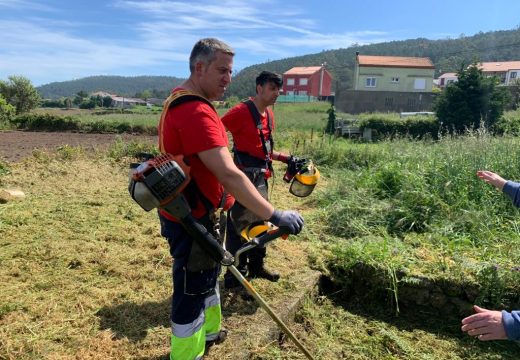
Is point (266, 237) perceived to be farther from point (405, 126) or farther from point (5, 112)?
point (5, 112)

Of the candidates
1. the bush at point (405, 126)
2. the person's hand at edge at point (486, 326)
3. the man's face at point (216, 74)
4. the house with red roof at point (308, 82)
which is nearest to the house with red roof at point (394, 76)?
the house with red roof at point (308, 82)

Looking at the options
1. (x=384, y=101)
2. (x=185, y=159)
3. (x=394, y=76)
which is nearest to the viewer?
(x=185, y=159)

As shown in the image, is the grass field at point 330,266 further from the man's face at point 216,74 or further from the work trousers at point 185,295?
the man's face at point 216,74

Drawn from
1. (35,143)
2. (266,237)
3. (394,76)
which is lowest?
(35,143)

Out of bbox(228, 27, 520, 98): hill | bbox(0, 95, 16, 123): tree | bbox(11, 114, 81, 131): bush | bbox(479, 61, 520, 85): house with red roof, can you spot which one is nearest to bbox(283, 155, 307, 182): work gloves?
bbox(11, 114, 81, 131): bush

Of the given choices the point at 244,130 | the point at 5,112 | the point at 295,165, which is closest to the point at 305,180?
the point at 295,165

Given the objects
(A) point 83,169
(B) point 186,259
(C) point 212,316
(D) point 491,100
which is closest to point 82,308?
(C) point 212,316

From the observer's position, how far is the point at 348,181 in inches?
255

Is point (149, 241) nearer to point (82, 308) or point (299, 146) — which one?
point (82, 308)

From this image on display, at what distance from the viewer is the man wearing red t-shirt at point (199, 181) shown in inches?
74.7

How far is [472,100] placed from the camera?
703 inches

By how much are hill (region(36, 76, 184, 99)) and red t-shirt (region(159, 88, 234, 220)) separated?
14444 cm

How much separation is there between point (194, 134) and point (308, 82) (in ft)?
226

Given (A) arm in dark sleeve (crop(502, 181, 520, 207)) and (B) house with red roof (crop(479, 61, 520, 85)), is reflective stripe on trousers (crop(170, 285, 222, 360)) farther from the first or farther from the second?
(B) house with red roof (crop(479, 61, 520, 85))
